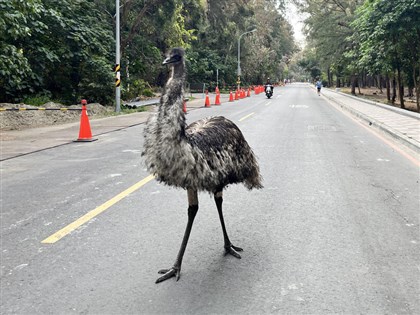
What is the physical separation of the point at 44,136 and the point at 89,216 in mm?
9094

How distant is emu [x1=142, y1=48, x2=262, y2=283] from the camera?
3598mm

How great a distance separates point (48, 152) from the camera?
10828 mm

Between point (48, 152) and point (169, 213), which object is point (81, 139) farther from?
point (169, 213)

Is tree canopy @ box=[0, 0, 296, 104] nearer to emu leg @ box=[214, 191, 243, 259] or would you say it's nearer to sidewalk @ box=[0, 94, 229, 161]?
sidewalk @ box=[0, 94, 229, 161]

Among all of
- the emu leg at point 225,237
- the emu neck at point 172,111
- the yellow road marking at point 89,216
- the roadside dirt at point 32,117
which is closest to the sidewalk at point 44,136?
the roadside dirt at point 32,117

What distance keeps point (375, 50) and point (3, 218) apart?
2570cm

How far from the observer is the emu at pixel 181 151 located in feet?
11.8

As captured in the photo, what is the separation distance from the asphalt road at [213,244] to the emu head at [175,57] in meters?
1.83

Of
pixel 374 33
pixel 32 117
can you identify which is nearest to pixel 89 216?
pixel 32 117

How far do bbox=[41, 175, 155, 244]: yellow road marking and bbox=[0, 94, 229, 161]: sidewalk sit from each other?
439 centimetres

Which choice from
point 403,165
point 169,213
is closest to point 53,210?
point 169,213

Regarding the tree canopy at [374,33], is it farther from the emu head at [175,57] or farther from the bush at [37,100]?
the emu head at [175,57]

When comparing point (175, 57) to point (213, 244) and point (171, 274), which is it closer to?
point (171, 274)

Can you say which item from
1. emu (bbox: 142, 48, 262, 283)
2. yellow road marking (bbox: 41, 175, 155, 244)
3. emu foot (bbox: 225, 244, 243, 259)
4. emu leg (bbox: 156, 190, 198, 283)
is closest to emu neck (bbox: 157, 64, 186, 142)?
emu (bbox: 142, 48, 262, 283)
